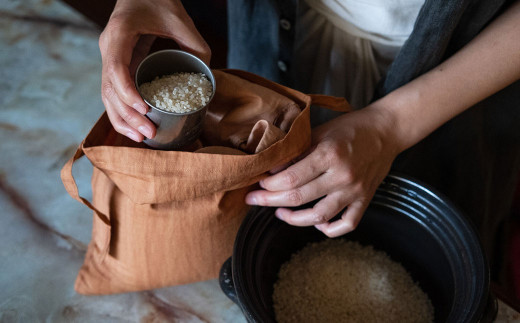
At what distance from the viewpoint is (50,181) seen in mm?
837

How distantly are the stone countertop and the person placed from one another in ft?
A: 0.83

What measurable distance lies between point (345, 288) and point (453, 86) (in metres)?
0.35

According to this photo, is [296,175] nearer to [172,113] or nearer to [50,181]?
[172,113]

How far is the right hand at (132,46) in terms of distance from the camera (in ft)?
1.74

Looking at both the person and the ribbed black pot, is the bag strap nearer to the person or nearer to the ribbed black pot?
the person

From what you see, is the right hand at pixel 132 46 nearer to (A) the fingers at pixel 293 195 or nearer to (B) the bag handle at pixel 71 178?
(B) the bag handle at pixel 71 178

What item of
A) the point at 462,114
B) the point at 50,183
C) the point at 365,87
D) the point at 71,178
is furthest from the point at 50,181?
the point at 462,114

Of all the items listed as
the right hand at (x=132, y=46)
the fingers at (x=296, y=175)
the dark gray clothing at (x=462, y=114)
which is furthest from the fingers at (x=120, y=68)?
the dark gray clothing at (x=462, y=114)

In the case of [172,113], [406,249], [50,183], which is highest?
[172,113]

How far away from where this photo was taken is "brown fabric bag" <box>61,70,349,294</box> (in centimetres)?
54

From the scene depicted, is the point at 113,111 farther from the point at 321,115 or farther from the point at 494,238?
the point at 494,238

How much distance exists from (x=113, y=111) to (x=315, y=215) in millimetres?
301

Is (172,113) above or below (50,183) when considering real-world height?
above

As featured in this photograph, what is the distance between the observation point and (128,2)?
64cm
